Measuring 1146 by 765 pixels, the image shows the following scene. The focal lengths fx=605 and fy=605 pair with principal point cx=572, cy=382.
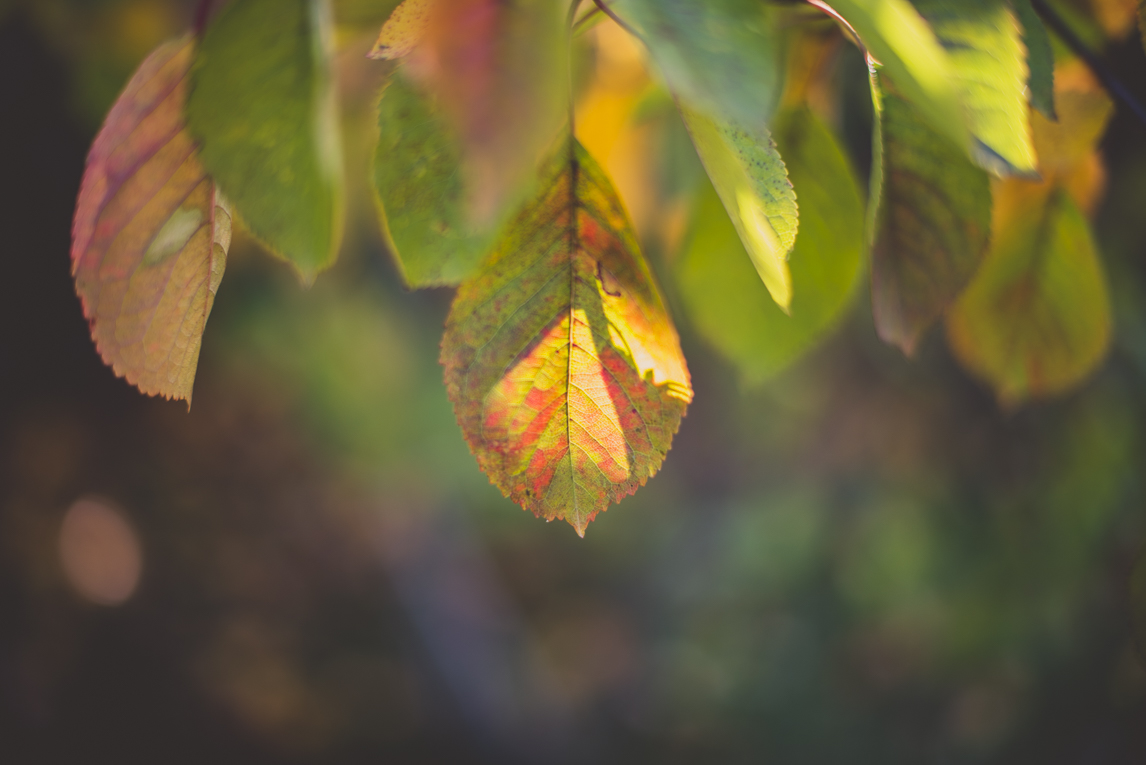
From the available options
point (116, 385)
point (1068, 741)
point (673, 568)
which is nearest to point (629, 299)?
point (116, 385)

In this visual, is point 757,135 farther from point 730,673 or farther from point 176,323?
point 730,673

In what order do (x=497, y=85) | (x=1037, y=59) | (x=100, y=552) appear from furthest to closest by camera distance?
(x=100, y=552) → (x=1037, y=59) → (x=497, y=85)

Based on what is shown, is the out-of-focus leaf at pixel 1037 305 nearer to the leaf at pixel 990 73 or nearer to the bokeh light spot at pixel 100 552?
the leaf at pixel 990 73

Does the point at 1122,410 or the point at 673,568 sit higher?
the point at 1122,410

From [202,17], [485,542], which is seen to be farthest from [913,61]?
[485,542]

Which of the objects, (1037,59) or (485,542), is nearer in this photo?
(1037,59)

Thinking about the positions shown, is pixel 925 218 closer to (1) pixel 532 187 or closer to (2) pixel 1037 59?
(2) pixel 1037 59
